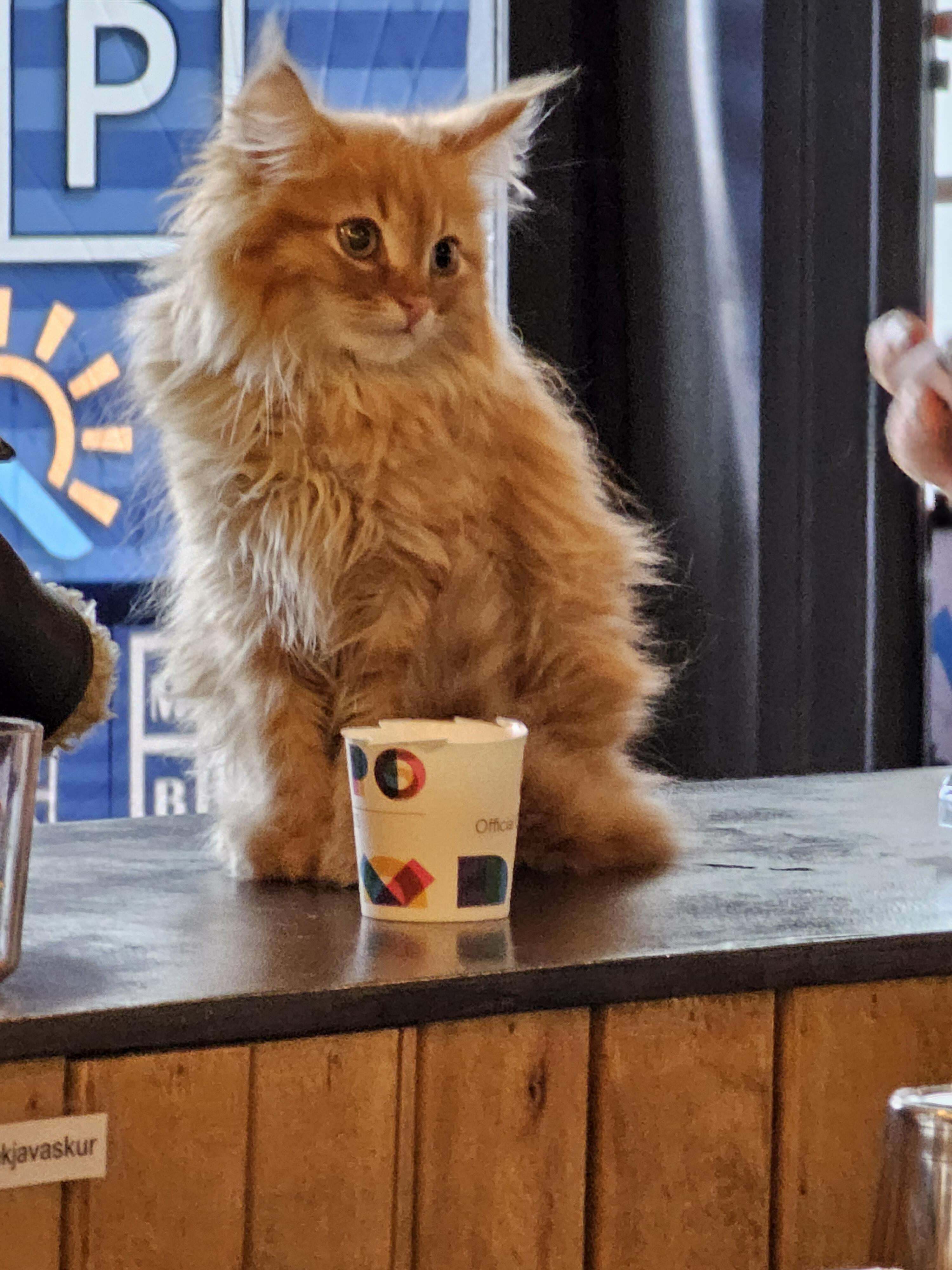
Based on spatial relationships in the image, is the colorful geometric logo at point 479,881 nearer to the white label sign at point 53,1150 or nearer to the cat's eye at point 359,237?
the white label sign at point 53,1150

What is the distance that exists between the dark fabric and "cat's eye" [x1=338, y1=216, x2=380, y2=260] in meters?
0.35

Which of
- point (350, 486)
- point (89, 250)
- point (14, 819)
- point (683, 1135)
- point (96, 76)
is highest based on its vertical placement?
point (96, 76)

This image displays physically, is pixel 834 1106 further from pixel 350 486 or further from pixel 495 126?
pixel 495 126

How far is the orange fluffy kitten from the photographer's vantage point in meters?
1.24

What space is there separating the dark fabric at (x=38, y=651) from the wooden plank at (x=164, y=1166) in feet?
0.97

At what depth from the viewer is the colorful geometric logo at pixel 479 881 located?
1141 mm

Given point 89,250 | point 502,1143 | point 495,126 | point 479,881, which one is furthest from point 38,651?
point 89,250

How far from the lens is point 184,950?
1.02 m

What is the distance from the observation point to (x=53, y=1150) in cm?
86

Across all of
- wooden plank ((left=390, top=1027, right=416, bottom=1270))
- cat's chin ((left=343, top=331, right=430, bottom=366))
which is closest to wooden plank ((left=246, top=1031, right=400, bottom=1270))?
wooden plank ((left=390, top=1027, right=416, bottom=1270))

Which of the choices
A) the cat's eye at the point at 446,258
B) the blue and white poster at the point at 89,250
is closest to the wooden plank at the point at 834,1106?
the cat's eye at the point at 446,258

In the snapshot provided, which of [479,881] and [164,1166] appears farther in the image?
[479,881]

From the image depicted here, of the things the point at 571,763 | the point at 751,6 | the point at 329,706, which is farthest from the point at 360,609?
the point at 751,6

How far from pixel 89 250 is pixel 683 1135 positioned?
179 cm
